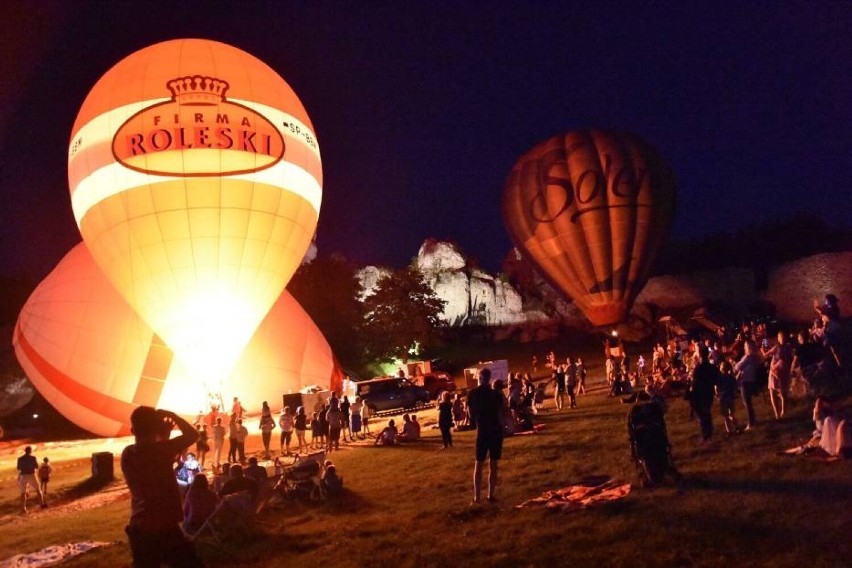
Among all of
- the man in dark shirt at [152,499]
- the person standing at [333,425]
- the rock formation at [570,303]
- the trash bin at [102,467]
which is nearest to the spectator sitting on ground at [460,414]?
the person standing at [333,425]

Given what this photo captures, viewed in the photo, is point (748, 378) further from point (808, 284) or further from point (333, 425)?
point (808, 284)

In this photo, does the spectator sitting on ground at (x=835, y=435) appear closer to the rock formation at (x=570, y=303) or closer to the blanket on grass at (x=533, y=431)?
the blanket on grass at (x=533, y=431)

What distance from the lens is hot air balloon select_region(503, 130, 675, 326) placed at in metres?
23.3

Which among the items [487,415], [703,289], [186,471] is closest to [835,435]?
[487,415]

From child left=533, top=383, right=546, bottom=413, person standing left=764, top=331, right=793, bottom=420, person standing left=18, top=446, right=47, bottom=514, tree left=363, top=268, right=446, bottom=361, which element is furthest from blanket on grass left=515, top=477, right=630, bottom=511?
tree left=363, top=268, right=446, bottom=361

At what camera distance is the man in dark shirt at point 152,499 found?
3770 millimetres

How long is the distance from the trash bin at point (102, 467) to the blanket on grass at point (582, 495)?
34.6ft

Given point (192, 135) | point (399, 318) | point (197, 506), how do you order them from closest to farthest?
1. point (197, 506)
2. point (192, 135)
3. point (399, 318)

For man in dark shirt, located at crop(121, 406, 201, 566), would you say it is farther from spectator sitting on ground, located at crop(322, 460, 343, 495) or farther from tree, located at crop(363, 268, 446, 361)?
tree, located at crop(363, 268, 446, 361)

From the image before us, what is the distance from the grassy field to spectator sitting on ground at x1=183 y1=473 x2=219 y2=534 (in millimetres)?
440

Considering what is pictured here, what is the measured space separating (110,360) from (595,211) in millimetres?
18516

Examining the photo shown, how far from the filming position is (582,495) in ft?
22.8

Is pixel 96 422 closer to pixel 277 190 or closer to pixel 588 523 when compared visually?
pixel 277 190

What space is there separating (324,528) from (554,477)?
116 inches
